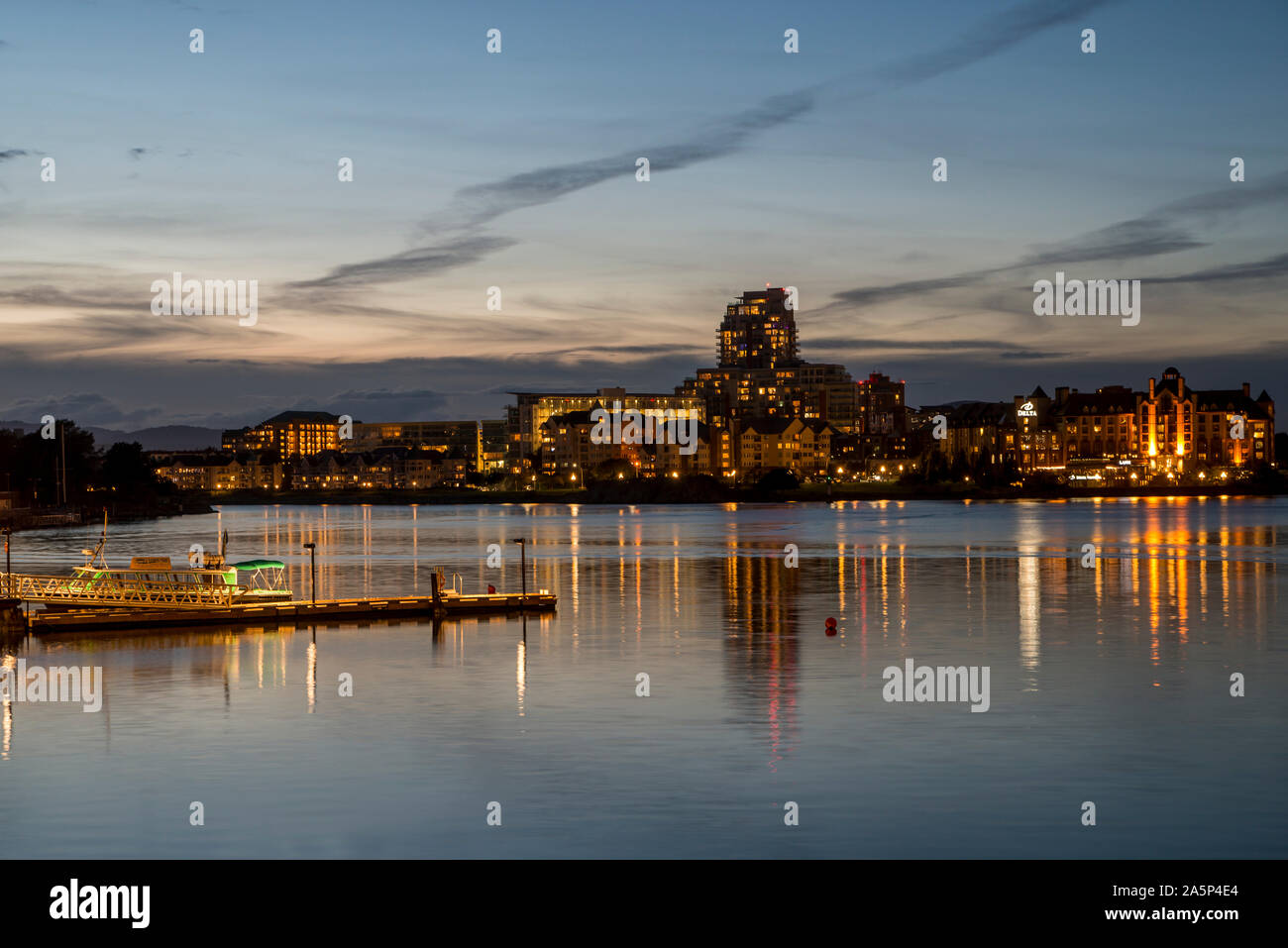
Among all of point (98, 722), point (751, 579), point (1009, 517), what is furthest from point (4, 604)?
point (1009, 517)

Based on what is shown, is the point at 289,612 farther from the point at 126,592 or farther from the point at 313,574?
the point at 126,592

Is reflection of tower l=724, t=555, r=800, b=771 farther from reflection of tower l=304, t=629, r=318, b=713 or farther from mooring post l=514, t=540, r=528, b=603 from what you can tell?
reflection of tower l=304, t=629, r=318, b=713

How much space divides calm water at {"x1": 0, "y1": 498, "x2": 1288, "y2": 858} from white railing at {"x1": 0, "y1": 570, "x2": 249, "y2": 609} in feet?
8.67

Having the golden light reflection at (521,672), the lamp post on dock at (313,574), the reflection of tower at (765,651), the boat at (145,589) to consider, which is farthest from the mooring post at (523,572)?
the boat at (145,589)

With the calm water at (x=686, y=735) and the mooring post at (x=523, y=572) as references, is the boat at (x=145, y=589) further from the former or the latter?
the mooring post at (x=523, y=572)

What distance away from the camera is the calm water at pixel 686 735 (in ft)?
76.0

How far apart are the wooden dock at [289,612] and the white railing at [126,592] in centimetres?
58

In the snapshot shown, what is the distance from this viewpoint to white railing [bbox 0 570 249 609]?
5338 cm

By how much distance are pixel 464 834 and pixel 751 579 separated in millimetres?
54198

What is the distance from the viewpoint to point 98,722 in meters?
33.6

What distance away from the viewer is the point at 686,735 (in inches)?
1236

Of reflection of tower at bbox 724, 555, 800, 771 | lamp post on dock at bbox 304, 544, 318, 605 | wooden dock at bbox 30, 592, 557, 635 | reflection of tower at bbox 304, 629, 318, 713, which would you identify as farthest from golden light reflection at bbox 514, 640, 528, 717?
lamp post on dock at bbox 304, 544, 318, 605
